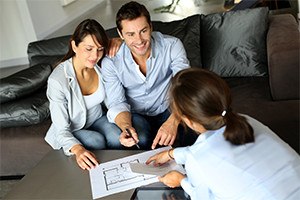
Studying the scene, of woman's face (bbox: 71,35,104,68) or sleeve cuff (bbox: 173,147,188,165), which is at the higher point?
woman's face (bbox: 71,35,104,68)

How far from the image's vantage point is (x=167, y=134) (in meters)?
1.63

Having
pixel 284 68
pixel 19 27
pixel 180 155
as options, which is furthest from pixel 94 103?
pixel 19 27

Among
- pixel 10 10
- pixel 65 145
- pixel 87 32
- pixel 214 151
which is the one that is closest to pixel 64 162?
pixel 65 145

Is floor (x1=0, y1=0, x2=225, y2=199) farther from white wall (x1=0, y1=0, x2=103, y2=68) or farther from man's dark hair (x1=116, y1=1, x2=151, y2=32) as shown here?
man's dark hair (x1=116, y1=1, x2=151, y2=32)

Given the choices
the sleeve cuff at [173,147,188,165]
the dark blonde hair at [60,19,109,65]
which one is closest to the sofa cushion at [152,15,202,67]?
the dark blonde hair at [60,19,109,65]

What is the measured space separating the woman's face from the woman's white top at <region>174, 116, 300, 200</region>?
780 mm

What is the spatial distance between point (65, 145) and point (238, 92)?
108 cm

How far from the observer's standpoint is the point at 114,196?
1319 mm

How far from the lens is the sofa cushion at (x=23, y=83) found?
2.25 m

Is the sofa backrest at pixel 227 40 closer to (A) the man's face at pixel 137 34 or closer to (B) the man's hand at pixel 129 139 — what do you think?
(A) the man's face at pixel 137 34

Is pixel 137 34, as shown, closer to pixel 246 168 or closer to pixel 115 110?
pixel 115 110

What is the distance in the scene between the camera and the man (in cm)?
170

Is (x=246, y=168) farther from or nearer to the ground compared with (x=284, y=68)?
farther from the ground

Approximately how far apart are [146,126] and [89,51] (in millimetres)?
435
